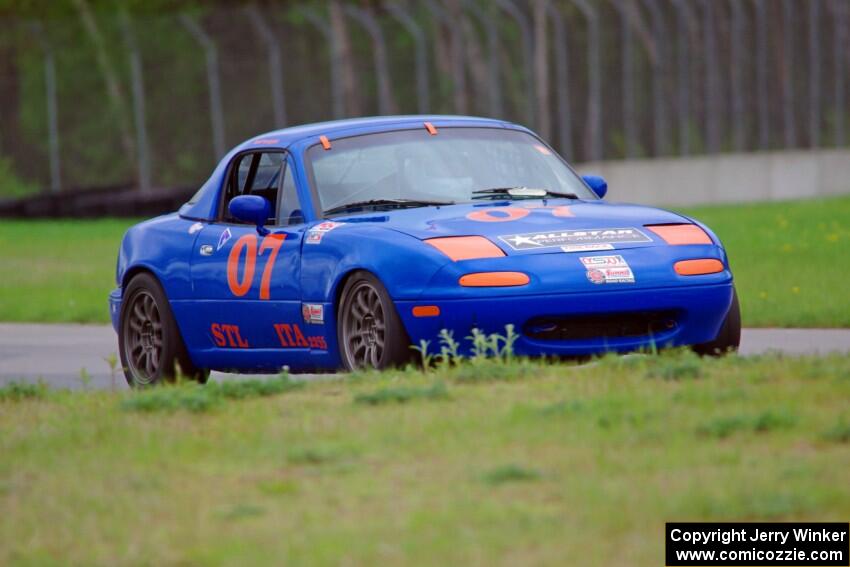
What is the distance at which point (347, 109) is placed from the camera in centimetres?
3294

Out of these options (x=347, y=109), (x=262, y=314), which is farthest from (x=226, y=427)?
(x=347, y=109)

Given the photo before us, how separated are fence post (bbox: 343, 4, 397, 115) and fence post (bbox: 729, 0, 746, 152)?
817 cm

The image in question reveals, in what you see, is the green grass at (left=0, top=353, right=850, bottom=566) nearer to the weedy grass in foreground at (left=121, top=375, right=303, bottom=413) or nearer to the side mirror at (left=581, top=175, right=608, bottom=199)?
the weedy grass in foreground at (left=121, top=375, right=303, bottom=413)

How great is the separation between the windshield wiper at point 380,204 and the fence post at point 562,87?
24752 mm

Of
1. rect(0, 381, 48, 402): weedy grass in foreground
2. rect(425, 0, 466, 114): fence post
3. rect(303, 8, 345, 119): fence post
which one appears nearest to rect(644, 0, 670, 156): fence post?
rect(425, 0, 466, 114): fence post

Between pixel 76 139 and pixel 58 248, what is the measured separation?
24.4 feet

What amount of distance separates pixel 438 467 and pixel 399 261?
2.98m

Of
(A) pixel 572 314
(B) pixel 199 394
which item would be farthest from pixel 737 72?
(B) pixel 199 394

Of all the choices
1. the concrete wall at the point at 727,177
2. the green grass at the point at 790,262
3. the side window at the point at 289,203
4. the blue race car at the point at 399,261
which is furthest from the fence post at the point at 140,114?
the side window at the point at 289,203

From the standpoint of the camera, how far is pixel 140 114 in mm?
35062

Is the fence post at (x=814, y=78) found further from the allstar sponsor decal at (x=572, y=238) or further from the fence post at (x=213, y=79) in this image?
the allstar sponsor decal at (x=572, y=238)

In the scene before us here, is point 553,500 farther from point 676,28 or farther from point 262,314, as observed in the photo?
point 676,28

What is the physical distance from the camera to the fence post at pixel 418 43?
107ft

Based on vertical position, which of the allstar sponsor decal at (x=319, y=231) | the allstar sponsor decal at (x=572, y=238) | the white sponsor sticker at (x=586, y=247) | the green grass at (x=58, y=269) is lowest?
the green grass at (x=58, y=269)
